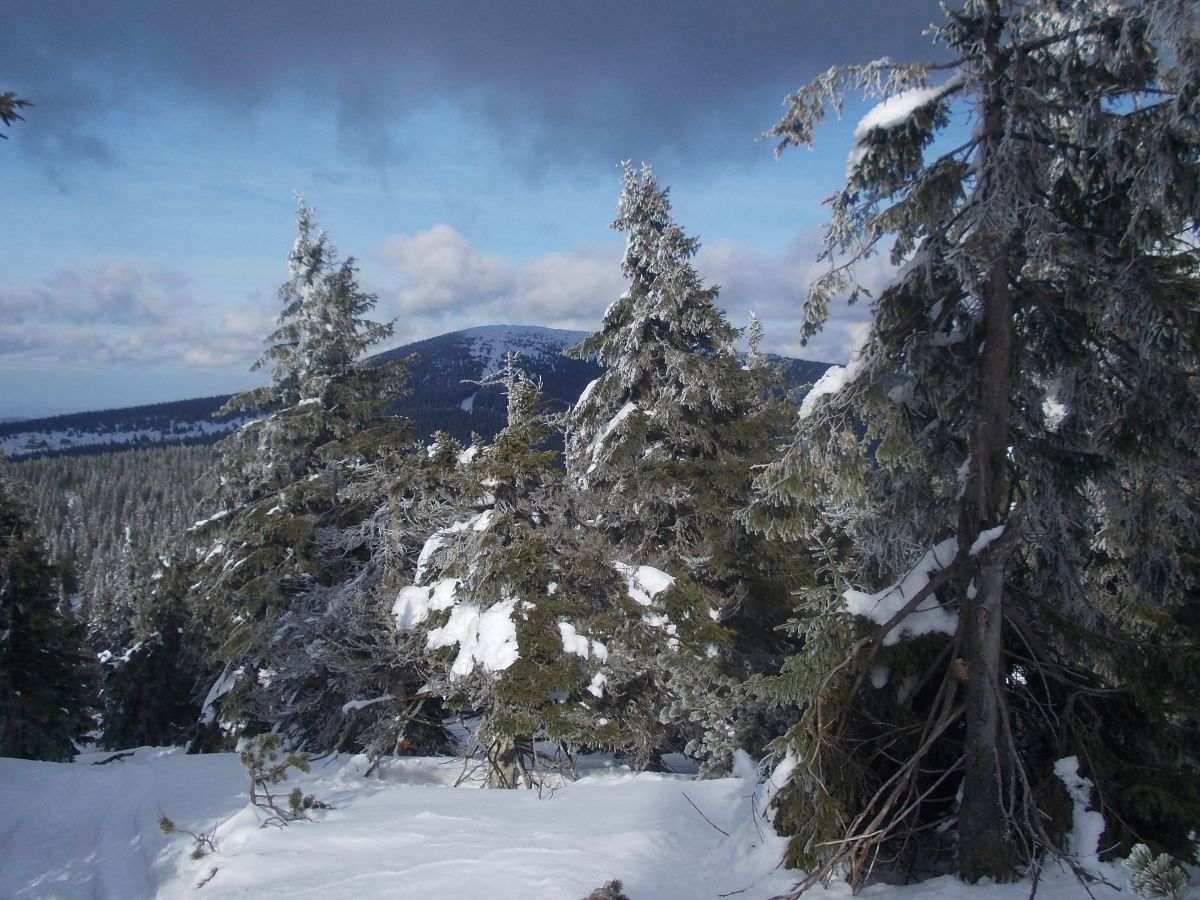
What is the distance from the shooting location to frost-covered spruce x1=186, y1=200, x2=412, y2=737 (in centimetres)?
1580

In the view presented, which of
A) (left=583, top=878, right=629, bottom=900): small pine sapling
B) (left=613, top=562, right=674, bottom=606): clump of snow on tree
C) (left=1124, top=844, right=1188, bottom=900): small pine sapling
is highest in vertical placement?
(left=1124, top=844, right=1188, bottom=900): small pine sapling

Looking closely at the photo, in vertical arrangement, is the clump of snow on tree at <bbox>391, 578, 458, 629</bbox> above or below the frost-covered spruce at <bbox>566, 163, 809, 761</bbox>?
below

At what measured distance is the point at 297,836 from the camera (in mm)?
7762

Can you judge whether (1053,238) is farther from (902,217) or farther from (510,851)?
(510,851)

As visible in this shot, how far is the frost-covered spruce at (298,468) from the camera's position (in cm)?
1580

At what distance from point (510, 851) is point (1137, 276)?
703 centimetres

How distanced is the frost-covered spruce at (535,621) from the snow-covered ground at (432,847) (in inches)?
41.2

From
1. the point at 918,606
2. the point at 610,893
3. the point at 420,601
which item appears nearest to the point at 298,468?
the point at 420,601

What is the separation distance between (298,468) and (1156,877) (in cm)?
1785

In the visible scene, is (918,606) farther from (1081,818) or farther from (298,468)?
(298,468)

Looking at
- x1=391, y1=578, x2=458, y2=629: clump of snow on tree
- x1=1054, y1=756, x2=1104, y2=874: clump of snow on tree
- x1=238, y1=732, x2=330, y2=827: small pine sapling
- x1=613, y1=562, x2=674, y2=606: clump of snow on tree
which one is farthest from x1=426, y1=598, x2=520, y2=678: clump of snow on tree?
x1=1054, y1=756, x2=1104, y2=874: clump of snow on tree

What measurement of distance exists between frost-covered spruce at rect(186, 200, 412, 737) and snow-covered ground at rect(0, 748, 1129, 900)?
4496mm

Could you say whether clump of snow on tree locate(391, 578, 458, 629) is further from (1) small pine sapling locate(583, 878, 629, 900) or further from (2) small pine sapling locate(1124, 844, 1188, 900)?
(2) small pine sapling locate(1124, 844, 1188, 900)

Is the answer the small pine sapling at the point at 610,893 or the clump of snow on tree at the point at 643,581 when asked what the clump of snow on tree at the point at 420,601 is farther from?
the small pine sapling at the point at 610,893
